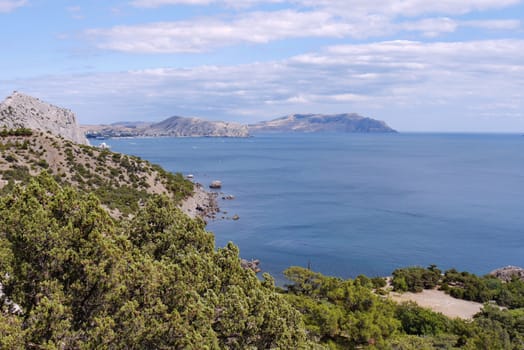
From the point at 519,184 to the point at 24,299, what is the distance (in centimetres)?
11610

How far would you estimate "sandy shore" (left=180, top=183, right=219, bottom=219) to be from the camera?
69.0 m

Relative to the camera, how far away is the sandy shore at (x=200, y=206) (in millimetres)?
69037

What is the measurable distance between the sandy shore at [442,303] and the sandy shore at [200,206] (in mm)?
36905

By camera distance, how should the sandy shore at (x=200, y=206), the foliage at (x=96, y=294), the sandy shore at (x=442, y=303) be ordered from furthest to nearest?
1. the sandy shore at (x=200, y=206)
2. the sandy shore at (x=442, y=303)
3. the foliage at (x=96, y=294)

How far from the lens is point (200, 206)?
7425cm

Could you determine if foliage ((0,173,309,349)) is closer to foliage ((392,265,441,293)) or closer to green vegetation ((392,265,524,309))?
foliage ((392,265,441,293))

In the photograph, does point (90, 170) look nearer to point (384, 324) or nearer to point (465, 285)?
point (465, 285)

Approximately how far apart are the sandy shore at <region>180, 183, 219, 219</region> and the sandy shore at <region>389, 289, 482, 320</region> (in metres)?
36.9

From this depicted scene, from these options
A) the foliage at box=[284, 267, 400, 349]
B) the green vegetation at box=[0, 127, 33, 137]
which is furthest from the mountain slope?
the foliage at box=[284, 267, 400, 349]

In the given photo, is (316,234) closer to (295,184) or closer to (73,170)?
(73,170)

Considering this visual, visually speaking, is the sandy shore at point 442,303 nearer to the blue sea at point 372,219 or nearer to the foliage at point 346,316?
the foliage at point 346,316

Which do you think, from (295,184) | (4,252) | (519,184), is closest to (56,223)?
(4,252)

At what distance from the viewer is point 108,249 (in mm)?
11594

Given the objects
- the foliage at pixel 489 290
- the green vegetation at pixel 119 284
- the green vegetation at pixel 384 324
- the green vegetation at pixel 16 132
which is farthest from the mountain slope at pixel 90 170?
the green vegetation at pixel 119 284
